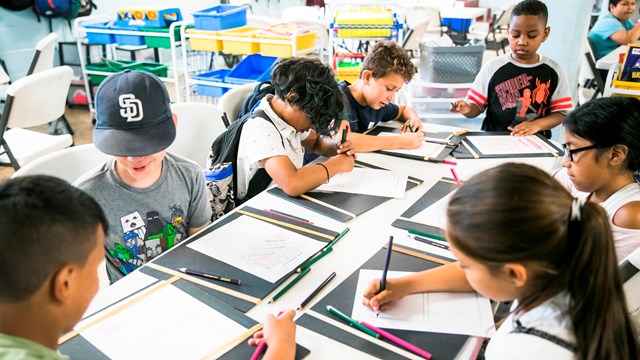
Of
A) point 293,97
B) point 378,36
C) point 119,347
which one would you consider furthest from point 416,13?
point 119,347

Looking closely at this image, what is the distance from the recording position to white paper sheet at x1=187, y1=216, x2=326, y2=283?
1.10m

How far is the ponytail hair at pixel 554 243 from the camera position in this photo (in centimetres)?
72

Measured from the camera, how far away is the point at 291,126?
167cm

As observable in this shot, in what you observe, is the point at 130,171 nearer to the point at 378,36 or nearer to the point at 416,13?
the point at 378,36

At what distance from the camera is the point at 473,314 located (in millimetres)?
973

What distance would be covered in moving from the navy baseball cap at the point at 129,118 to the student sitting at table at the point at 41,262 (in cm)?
50

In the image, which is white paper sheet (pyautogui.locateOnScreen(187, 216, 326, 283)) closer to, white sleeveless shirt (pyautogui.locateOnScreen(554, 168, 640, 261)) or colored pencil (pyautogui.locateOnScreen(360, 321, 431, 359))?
colored pencil (pyautogui.locateOnScreen(360, 321, 431, 359))

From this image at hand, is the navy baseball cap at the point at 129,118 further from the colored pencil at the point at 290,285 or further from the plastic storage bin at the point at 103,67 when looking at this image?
the plastic storage bin at the point at 103,67

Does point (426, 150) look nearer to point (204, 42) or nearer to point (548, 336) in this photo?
point (548, 336)

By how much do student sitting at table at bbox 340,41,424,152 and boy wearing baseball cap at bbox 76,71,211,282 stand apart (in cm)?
74

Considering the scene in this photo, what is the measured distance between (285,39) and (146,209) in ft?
7.57

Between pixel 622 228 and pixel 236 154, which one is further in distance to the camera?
pixel 236 154

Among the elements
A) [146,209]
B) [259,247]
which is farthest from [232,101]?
[259,247]

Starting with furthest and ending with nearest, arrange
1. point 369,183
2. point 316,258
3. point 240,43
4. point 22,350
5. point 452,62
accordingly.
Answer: point 240,43
point 452,62
point 369,183
point 316,258
point 22,350
